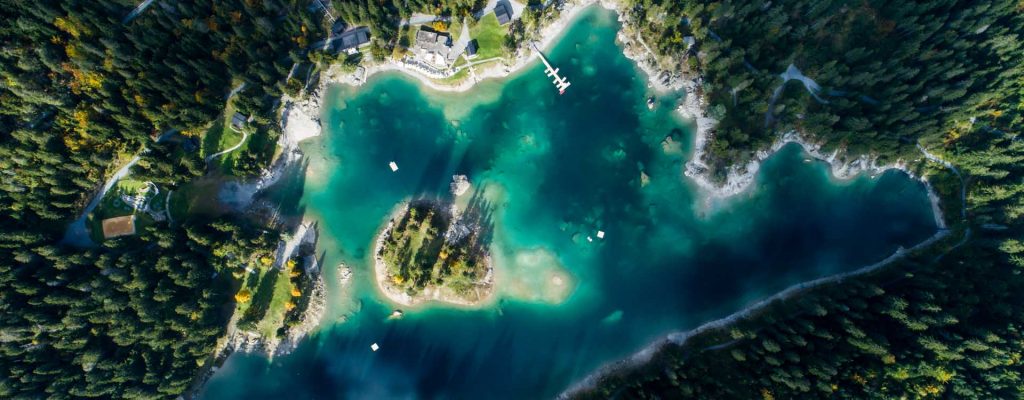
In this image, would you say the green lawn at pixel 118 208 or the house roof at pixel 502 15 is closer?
the green lawn at pixel 118 208

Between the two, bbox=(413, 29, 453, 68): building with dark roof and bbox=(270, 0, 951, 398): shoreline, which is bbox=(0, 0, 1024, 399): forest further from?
bbox=(413, 29, 453, 68): building with dark roof

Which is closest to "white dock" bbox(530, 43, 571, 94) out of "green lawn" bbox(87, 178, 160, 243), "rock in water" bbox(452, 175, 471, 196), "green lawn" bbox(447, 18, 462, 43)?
"green lawn" bbox(447, 18, 462, 43)

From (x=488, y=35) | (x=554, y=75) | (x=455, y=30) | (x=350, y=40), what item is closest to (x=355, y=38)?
(x=350, y=40)

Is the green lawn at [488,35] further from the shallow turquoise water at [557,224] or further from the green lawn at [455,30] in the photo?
the shallow turquoise water at [557,224]

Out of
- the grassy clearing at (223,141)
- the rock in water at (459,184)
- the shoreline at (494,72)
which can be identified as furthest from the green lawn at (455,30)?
the grassy clearing at (223,141)

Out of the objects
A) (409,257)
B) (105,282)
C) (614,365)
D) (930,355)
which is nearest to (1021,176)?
(930,355)
